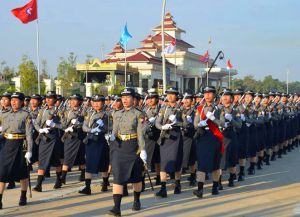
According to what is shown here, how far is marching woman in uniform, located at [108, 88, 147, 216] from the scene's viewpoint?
317 inches

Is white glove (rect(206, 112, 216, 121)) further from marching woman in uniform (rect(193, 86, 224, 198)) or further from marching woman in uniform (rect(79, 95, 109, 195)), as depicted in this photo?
marching woman in uniform (rect(79, 95, 109, 195))

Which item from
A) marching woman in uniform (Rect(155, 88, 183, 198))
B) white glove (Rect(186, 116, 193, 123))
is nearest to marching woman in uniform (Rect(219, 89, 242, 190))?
white glove (Rect(186, 116, 193, 123))

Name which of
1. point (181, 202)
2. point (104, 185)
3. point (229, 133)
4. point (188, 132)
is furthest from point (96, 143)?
point (229, 133)

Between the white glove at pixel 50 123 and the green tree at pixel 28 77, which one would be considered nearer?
the white glove at pixel 50 123

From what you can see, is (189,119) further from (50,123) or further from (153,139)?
(50,123)

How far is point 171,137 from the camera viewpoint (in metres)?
9.77

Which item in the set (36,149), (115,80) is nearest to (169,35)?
(115,80)

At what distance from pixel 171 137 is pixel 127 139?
1.82m

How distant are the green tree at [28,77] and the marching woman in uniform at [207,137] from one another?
31604mm

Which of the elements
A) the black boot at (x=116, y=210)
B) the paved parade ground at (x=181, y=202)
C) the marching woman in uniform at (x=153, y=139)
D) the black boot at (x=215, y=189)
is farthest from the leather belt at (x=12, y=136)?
the black boot at (x=215, y=189)

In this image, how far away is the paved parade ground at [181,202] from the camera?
8047 millimetres

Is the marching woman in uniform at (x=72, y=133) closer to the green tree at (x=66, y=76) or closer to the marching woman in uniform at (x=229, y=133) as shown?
the marching woman in uniform at (x=229, y=133)

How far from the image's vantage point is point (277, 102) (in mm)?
16297

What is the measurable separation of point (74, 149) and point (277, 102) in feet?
26.4
